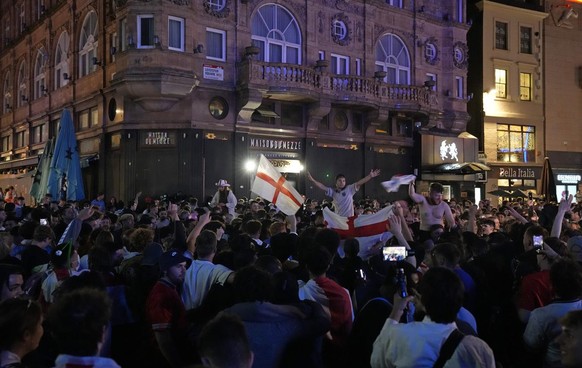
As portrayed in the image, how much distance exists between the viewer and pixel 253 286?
3938 millimetres

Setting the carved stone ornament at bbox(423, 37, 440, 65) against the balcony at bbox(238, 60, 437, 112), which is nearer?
the balcony at bbox(238, 60, 437, 112)

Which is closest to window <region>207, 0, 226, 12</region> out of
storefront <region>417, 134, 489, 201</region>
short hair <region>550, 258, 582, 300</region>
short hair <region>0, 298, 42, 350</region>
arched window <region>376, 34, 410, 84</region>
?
arched window <region>376, 34, 410, 84</region>

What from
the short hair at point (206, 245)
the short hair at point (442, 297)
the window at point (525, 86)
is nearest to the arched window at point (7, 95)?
the window at point (525, 86)

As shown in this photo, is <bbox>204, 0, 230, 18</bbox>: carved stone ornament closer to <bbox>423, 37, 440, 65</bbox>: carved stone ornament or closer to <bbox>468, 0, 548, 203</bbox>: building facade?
<bbox>423, 37, 440, 65</bbox>: carved stone ornament

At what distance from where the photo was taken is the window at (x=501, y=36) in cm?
3644

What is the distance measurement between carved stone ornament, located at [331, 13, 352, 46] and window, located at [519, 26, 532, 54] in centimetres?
1499

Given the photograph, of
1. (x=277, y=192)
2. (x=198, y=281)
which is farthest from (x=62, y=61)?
(x=198, y=281)

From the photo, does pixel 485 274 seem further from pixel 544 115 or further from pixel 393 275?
pixel 544 115

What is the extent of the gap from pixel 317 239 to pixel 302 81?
19.8m

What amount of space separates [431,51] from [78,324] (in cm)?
3133

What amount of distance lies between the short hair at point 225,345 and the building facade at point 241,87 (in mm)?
20246

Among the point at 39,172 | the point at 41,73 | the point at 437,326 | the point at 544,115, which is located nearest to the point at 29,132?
the point at 41,73

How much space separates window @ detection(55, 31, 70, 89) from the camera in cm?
3025

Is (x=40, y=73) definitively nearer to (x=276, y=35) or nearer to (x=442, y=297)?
(x=276, y=35)
